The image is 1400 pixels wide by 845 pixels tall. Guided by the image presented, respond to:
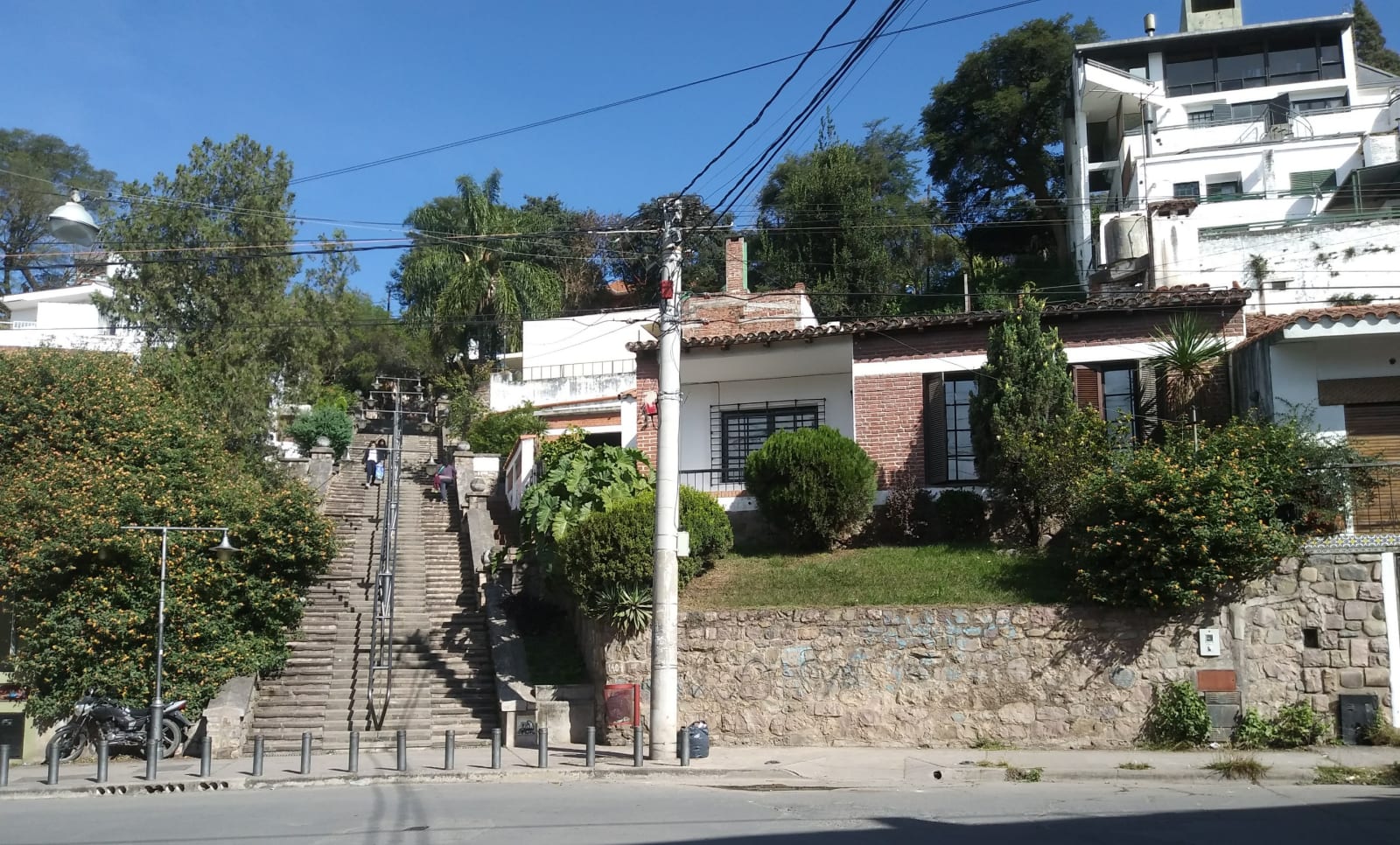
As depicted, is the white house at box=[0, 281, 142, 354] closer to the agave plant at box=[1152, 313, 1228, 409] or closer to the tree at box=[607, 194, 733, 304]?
the tree at box=[607, 194, 733, 304]

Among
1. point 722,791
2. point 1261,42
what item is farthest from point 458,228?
point 722,791

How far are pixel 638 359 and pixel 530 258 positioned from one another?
24.1 m

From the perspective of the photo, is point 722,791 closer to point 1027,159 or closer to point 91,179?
point 1027,159

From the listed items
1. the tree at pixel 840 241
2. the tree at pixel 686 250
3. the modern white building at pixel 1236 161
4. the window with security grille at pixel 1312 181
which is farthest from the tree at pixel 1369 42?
the tree at pixel 686 250

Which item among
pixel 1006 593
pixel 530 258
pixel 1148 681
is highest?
pixel 530 258

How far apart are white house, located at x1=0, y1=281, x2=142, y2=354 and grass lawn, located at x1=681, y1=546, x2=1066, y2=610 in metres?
26.8

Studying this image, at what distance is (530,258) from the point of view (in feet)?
147

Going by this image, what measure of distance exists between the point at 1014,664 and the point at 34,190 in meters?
57.5

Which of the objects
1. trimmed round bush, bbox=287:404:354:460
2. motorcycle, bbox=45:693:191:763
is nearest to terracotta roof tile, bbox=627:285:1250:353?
motorcycle, bbox=45:693:191:763

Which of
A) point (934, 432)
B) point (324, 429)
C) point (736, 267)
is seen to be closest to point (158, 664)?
point (934, 432)

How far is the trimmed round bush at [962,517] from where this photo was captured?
1855 cm

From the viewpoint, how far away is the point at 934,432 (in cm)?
2006

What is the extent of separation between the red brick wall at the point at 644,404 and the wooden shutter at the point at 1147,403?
9050mm

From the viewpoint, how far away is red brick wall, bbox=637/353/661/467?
2169 centimetres
